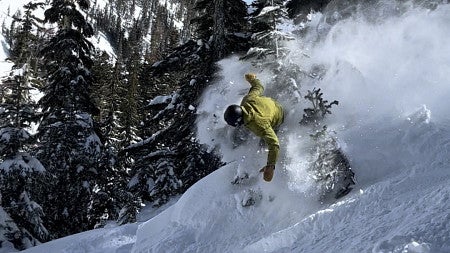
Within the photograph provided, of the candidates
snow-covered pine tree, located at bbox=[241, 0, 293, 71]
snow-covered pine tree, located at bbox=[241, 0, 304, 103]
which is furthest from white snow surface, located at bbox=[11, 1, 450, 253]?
snow-covered pine tree, located at bbox=[241, 0, 293, 71]

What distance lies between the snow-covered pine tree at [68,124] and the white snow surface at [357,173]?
8299 millimetres

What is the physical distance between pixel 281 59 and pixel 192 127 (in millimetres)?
4635

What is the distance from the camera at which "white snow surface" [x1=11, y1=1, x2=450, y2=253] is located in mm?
4344

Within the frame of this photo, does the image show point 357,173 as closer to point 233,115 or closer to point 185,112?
point 233,115

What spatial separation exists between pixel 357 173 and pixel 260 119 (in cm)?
156

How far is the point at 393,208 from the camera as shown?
4.51 metres

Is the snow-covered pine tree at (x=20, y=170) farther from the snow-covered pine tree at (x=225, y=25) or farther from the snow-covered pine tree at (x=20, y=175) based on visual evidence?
the snow-covered pine tree at (x=225, y=25)

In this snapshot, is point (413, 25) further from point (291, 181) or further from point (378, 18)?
point (291, 181)

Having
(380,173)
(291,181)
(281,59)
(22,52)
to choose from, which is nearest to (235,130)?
(281,59)

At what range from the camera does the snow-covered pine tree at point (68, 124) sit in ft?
55.2

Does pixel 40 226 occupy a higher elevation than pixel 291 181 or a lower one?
higher

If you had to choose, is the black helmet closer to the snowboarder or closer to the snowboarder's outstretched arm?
the snowboarder

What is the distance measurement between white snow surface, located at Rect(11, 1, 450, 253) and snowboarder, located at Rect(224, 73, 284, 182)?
56 centimetres

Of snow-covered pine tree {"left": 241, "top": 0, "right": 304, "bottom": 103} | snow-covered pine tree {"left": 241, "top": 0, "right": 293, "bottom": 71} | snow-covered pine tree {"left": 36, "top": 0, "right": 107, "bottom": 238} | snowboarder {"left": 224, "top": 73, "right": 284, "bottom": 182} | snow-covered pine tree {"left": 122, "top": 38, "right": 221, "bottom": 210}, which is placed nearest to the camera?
snowboarder {"left": 224, "top": 73, "right": 284, "bottom": 182}
